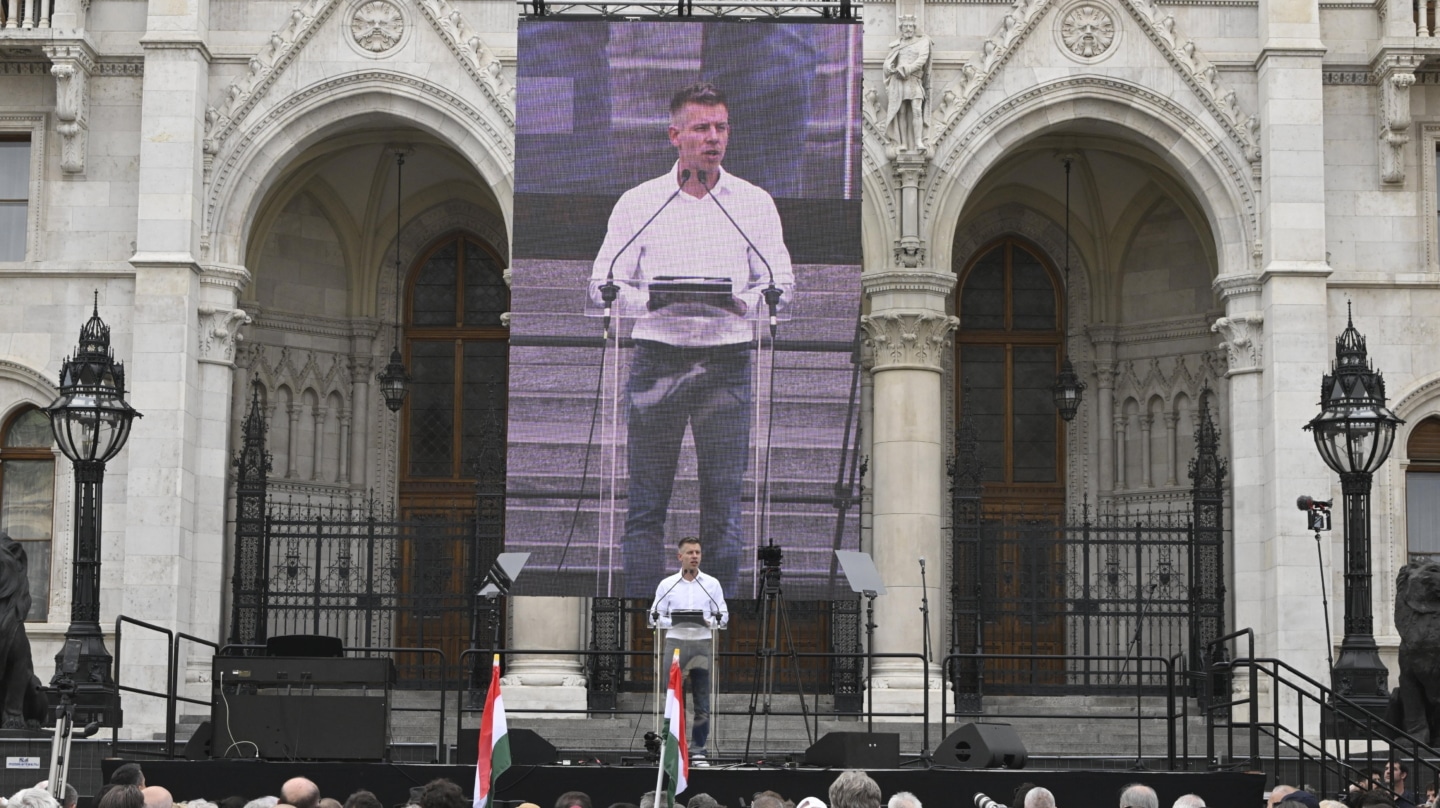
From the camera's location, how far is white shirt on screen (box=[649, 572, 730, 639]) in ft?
64.6

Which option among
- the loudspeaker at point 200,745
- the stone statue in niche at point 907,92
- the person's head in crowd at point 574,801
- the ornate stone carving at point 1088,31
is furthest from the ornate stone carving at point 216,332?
the person's head in crowd at point 574,801

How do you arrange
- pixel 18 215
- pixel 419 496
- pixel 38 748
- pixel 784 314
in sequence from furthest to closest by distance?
pixel 419 496
pixel 18 215
pixel 784 314
pixel 38 748

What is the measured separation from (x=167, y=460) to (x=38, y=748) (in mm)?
7095

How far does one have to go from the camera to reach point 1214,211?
28188 mm

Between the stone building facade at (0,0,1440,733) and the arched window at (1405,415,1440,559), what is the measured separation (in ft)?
0.21

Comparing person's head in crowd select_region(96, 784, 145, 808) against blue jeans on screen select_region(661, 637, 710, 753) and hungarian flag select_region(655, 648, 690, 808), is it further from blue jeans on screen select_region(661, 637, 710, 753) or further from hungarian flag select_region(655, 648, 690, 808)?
blue jeans on screen select_region(661, 637, 710, 753)

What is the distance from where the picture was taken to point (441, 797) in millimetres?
12281

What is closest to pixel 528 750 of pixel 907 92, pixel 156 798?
pixel 156 798

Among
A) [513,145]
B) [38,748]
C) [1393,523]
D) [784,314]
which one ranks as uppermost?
[513,145]

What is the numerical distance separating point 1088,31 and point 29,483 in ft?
47.6

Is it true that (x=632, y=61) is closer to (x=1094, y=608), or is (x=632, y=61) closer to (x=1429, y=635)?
(x=1094, y=608)

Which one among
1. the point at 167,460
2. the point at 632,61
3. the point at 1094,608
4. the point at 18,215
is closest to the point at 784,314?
the point at 632,61

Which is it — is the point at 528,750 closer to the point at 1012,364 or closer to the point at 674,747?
the point at 674,747

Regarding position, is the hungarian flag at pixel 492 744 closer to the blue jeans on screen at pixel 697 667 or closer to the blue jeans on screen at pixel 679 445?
the blue jeans on screen at pixel 697 667
